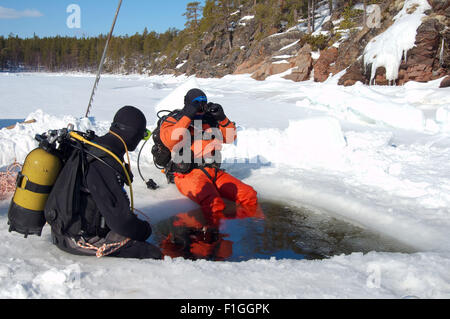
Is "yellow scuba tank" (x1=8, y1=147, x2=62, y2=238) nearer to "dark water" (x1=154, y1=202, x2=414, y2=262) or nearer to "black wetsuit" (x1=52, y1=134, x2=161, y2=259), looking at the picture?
"black wetsuit" (x1=52, y1=134, x2=161, y2=259)

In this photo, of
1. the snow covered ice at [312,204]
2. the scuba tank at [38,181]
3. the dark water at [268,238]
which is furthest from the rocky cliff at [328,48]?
the scuba tank at [38,181]

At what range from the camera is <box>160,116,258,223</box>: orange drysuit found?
158 inches

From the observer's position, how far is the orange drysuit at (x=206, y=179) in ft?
13.2

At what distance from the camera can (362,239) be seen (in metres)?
3.32

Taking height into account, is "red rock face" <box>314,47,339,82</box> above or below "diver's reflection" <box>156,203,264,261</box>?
above

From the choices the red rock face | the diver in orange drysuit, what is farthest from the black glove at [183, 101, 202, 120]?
the red rock face

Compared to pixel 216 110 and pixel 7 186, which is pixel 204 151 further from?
pixel 7 186

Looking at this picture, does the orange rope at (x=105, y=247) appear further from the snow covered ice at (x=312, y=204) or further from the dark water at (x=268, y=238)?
the dark water at (x=268, y=238)

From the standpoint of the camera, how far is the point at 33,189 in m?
2.06

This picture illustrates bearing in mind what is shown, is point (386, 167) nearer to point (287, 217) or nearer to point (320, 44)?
point (287, 217)

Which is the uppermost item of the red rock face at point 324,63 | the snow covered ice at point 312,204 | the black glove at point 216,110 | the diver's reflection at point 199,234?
the red rock face at point 324,63

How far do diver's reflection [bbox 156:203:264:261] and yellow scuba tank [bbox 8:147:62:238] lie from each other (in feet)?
3.84

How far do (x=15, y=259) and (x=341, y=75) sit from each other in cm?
1719
